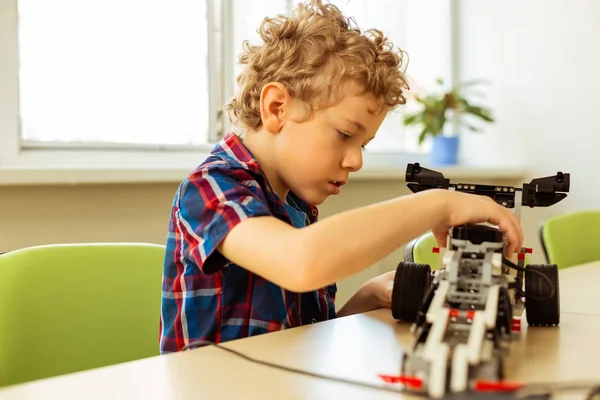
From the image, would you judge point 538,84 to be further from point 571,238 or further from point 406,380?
point 406,380

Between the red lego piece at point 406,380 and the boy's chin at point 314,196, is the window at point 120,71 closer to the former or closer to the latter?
the boy's chin at point 314,196

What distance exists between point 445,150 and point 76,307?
7.45ft

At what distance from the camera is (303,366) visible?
775mm

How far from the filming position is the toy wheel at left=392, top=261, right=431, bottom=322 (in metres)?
0.97

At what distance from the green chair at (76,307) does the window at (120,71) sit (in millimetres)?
1000

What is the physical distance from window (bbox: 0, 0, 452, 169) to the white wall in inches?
45.2

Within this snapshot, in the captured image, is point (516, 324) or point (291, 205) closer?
point (516, 324)

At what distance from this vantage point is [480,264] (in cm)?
82

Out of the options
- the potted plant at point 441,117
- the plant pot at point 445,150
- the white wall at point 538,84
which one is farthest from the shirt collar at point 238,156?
the white wall at point 538,84

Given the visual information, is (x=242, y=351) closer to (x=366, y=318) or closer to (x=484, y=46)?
(x=366, y=318)

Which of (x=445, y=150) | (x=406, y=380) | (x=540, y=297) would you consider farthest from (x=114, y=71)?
(x=406, y=380)

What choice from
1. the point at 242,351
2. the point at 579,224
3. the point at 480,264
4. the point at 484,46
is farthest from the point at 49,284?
the point at 484,46

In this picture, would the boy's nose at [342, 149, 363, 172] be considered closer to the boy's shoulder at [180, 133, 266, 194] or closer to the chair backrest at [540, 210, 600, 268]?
the boy's shoulder at [180, 133, 266, 194]

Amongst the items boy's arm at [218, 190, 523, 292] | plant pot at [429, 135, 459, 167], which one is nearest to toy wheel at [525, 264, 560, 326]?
boy's arm at [218, 190, 523, 292]
